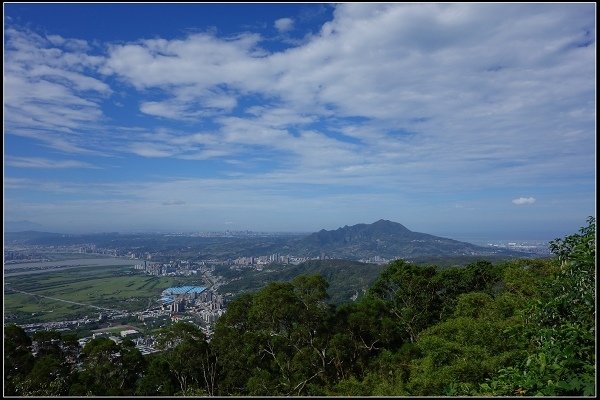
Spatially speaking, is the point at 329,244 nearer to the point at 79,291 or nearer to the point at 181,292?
the point at 181,292

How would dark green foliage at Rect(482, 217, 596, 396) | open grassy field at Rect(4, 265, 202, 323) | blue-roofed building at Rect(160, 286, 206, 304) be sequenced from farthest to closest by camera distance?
blue-roofed building at Rect(160, 286, 206, 304)
open grassy field at Rect(4, 265, 202, 323)
dark green foliage at Rect(482, 217, 596, 396)

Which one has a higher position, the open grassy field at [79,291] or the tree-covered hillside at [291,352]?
the tree-covered hillside at [291,352]

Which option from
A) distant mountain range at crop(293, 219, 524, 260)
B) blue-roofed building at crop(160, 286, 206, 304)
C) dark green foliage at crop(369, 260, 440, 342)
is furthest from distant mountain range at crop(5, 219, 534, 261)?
dark green foliage at crop(369, 260, 440, 342)

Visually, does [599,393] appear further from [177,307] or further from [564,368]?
[177,307]

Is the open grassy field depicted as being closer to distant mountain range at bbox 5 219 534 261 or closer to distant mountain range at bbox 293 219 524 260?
distant mountain range at bbox 5 219 534 261

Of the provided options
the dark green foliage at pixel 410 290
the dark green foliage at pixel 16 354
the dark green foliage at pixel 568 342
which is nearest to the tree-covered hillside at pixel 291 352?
the dark green foliage at pixel 16 354

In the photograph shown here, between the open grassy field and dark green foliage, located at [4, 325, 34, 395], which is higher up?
dark green foliage, located at [4, 325, 34, 395]

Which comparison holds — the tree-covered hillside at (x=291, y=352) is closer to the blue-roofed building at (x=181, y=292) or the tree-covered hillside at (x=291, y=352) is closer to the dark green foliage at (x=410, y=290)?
the dark green foliage at (x=410, y=290)
